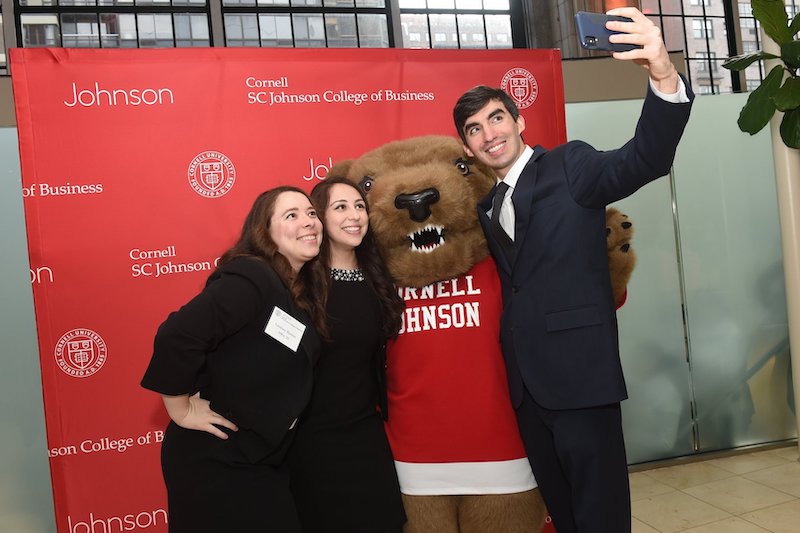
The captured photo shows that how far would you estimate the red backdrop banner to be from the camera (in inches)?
108

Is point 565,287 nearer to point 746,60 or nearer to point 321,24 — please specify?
point 746,60

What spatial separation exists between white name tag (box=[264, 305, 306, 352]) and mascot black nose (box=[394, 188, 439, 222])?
464 millimetres

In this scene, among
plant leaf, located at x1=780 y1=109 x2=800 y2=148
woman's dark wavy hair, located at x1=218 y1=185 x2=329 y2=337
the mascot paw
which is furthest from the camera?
plant leaf, located at x1=780 y1=109 x2=800 y2=148

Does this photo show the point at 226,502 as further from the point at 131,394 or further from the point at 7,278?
the point at 7,278

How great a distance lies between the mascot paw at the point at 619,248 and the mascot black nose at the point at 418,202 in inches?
23.5

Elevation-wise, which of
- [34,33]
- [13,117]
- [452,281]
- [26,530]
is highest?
[34,33]

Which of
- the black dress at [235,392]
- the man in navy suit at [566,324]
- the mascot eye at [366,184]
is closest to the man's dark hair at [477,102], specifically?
the man in navy suit at [566,324]

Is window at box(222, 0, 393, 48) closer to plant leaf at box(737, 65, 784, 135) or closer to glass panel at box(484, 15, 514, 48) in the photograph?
glass panel at box(484, 15, 514, 48)

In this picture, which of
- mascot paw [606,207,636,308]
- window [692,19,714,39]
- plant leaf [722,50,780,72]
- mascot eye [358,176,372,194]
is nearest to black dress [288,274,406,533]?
mascot eye [358,176,372,194]

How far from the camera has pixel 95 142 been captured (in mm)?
2773

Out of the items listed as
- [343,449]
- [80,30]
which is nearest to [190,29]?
[80,30]

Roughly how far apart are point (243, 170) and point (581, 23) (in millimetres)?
1822

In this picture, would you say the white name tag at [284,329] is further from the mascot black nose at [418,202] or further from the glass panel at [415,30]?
the glass panel at [415,30]

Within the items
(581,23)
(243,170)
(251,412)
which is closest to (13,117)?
(243,170)
